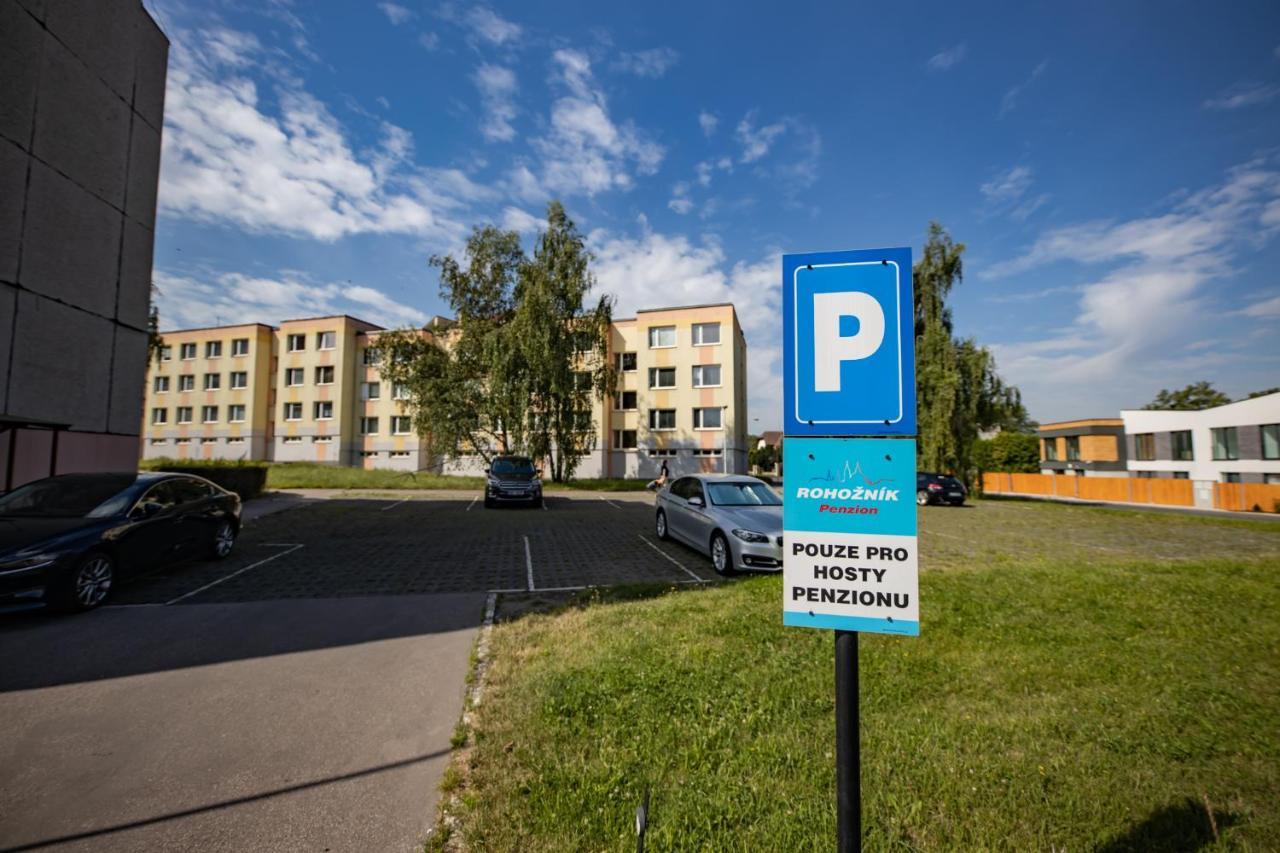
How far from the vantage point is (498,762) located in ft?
11.0

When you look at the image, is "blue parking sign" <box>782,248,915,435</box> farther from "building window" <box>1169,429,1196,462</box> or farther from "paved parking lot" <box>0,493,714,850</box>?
"building window" <box>1169,429,1196,462</box>

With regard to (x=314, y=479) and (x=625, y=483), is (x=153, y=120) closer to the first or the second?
(x=314, y=479)

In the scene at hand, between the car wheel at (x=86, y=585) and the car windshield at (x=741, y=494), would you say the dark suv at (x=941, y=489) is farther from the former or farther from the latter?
the car wheel at (x=86, y=585)

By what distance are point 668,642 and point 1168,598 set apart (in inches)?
264

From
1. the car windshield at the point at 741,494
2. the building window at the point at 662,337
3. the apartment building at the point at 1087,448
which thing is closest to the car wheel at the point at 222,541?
the car windshield at the point at 741,494

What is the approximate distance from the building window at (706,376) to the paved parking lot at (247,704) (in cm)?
3170

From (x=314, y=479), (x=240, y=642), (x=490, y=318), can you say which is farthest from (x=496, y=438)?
(x=240, y=642)

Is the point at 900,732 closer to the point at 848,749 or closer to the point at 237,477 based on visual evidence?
the point at 848,749

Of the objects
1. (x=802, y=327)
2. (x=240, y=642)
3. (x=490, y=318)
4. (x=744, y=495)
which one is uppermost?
(x=490, y=318)

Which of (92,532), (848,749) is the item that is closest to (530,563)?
(92,532)

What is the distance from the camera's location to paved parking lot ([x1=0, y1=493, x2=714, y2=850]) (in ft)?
9.53

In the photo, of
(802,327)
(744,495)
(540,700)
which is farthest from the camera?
(744,495)

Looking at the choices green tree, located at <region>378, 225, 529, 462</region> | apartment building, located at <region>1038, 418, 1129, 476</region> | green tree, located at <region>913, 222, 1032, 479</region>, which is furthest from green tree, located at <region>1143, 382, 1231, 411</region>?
green tree, located at <region>378, 225, 529, 462</region>

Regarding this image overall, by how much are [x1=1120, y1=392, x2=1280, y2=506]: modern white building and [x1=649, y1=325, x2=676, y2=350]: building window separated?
32520mm
